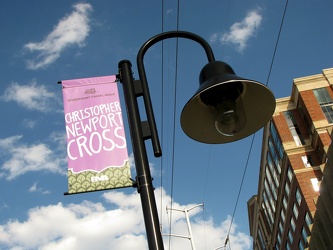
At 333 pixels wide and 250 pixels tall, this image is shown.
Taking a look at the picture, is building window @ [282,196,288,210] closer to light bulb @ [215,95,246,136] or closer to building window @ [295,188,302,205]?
building window @ [295,188,302,205]

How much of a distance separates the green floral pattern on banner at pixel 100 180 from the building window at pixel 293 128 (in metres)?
39.1

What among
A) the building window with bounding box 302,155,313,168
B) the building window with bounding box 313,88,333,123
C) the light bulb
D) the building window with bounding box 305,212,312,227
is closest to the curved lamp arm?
the light bulb

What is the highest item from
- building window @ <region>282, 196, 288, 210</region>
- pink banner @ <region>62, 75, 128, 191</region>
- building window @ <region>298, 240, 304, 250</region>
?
building window @ <region>282, 196, 288, 210</region>

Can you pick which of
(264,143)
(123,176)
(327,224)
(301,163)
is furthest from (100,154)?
(264,143)

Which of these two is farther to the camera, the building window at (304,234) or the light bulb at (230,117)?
the building window at (304,234)

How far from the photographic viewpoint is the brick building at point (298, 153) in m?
36.6

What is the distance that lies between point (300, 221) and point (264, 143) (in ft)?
40.7

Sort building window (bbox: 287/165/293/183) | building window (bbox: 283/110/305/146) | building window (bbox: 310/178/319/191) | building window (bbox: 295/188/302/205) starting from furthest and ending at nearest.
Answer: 1. building window (bbox: 283/110/305/146)
2. building window (bbox: 287/165/293/183)
3. building window (bbox: 295/188/302/205)
4. building window (bbox: 310/178/319/191)

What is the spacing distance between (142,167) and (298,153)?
38803 mm

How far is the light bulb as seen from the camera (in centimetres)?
325

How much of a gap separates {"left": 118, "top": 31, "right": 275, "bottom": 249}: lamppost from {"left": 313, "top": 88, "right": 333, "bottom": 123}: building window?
3801 cm

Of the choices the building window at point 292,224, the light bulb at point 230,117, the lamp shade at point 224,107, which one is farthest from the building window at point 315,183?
the light bulb at point 230,117

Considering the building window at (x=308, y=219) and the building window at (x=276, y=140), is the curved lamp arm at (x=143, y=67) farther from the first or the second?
the building window at (x=276, y=140)

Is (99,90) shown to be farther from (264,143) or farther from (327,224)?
(264,143)
